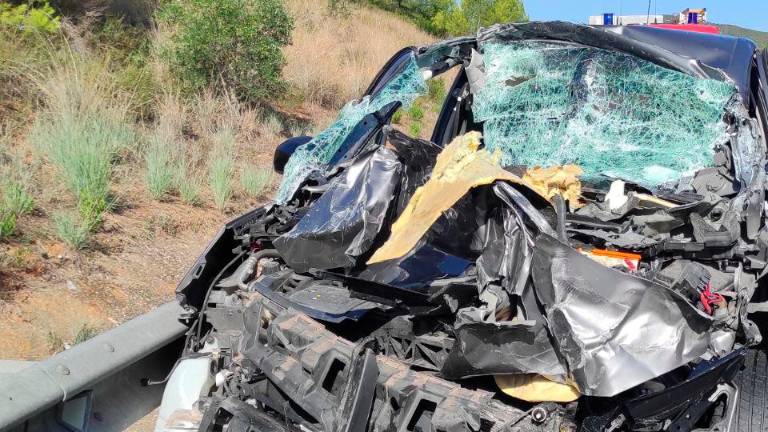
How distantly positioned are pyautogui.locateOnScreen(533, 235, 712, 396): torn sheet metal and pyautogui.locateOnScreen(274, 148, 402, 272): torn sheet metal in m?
1.00

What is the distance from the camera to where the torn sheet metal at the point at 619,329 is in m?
2.37

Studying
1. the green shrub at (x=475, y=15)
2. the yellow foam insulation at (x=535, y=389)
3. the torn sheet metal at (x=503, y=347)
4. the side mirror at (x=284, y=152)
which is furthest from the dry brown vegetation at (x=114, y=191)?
the green shrub at (x=475, y=15)

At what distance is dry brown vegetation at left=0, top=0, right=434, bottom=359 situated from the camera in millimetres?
4578

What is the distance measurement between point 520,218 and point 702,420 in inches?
42.2

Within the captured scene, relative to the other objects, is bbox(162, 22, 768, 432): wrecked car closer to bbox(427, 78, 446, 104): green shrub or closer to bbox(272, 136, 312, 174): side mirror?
bbox(272, 136, 312, 174): side mirror

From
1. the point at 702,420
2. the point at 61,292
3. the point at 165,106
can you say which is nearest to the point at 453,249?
the point at 702,420

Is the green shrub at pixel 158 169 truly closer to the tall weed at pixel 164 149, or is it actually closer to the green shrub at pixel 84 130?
the tall weed at pixel 164 149

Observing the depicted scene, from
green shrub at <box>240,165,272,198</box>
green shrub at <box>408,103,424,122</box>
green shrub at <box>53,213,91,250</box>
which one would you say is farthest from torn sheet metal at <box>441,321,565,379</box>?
green shrub at <box>408,103,424,122</box>

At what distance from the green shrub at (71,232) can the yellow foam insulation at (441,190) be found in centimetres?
280

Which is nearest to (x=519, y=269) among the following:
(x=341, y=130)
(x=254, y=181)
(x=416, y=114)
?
(x=341, y=130)

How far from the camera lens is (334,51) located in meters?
17.5

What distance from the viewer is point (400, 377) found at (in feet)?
8.95

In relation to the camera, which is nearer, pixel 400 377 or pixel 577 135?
pixel 400 377

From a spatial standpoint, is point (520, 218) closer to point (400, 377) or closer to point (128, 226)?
point (400, 377)
